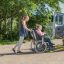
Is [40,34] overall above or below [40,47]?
above

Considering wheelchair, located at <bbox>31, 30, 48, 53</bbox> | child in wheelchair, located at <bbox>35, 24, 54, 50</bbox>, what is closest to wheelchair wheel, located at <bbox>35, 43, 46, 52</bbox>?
wheelchair, located at <bbox>31, 30, 48, 53</bbox>

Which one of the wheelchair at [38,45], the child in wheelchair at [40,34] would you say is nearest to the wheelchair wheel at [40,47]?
the wheelchair at [38,45]

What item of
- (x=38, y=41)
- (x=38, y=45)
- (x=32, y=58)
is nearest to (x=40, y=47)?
(x=38, y=45)

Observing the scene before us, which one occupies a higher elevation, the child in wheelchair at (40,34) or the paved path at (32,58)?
the child in wheelchair at (40,34)

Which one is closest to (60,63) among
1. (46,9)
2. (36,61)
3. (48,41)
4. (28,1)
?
(36,61)

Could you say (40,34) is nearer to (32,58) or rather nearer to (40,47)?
(40,47)

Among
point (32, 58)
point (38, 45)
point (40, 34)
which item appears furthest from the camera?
point (38, 45)

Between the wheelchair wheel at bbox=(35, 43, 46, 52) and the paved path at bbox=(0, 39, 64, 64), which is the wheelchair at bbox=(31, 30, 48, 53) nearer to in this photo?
the wheelchair wheel at bbox=(35, 43, 46, 52)

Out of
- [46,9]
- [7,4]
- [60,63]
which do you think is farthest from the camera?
[46,9]

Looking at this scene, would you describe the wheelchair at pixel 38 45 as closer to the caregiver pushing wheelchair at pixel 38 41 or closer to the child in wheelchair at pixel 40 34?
the caregiver pushing wheelchair at pixel 38 41

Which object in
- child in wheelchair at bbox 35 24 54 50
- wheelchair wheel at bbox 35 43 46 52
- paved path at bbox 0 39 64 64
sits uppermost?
child in wheelchair at bbox 35 24 54 50

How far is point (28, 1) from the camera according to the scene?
19.6 meters

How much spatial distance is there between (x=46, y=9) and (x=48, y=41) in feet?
29.9

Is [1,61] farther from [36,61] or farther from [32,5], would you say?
[32,5]
